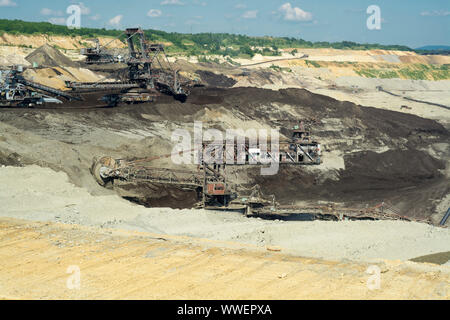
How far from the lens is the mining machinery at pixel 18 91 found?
46250mm

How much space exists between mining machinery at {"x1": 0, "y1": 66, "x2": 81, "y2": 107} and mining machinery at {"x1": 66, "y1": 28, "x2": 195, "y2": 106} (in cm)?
487

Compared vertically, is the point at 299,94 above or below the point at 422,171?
above

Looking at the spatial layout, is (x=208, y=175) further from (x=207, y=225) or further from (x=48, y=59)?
(x=48, y=59)

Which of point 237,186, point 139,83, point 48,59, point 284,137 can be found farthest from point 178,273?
point 48,59

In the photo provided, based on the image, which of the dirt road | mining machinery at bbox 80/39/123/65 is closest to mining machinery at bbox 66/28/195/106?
mining machinery at bbox 80/39/123/65

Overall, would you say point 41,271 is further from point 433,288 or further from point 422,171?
point 422,171

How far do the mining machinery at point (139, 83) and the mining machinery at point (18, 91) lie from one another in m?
4.87

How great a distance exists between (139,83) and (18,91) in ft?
44.7

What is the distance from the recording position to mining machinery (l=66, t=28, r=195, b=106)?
5334 cm

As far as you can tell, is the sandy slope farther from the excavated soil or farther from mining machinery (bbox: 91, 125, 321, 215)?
the excavated soil

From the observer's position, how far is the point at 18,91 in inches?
1848
